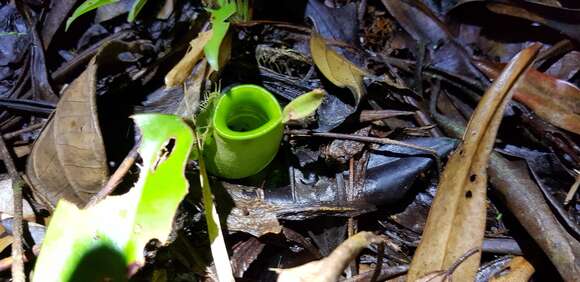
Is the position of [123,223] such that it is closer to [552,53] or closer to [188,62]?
[188,62]

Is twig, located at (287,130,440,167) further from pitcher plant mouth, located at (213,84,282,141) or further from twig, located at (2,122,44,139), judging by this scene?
twig, located at (2,122,44,139)

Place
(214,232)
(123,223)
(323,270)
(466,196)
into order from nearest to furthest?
(323,270)
(123,223)
(214,232)
(466,196)

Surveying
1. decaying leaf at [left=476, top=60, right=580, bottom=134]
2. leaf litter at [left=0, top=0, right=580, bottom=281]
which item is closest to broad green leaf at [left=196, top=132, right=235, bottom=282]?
leaf litter at [left=0, top=0, right=580, bottom=281]

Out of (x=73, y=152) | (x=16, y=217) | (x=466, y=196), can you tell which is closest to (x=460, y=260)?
(x=466, y=196)

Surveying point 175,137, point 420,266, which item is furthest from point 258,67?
point 420,266

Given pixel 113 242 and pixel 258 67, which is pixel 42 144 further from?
pixel 258 67
